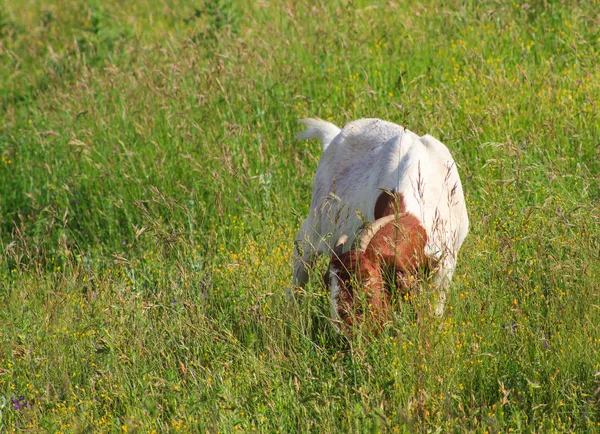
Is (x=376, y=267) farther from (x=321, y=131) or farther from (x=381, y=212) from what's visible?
(x=321, y=131)

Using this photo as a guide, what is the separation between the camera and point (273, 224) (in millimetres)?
5621

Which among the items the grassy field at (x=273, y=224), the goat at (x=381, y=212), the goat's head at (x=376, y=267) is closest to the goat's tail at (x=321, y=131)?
the goat at (x=381, y=212)

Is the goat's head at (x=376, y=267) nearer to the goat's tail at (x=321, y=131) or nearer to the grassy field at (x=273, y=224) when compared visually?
the grassy field at (x=273, y=224)

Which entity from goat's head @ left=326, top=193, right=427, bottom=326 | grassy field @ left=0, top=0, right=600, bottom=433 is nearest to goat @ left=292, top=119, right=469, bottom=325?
goat's head @ left=326, top=193, right=427, bottom=326

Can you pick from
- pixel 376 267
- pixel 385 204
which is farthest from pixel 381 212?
pixel 376 267

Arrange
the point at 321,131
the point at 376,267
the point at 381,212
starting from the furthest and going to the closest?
the point at 321,131 → the point at 381,212 → the point at 376,267

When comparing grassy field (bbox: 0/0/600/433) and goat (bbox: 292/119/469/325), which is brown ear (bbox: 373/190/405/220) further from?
grassy field (bbox: 0/0/600/433)

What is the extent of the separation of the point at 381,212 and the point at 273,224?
1.53m

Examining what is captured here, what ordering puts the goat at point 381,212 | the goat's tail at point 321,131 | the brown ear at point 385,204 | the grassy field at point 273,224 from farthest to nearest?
1. the goat's tail at point 321,131
2. the brown ear at point 385,204
3. the goat at point 381,212
4. the grassy field at point 273,224

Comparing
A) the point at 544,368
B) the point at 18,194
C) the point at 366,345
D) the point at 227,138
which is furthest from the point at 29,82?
the point at 544,368

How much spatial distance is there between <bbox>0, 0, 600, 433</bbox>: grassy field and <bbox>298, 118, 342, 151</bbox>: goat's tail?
0.90 feet

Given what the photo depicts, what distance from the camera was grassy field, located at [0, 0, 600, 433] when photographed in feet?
11.3

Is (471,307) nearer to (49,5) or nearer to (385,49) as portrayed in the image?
(385,49)

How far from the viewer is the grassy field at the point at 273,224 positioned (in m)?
3.46
